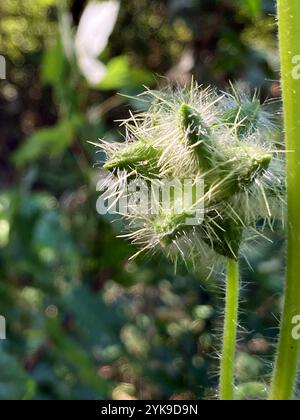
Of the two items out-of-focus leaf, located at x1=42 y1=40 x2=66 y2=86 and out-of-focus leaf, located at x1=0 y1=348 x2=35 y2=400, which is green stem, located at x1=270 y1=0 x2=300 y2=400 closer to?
A: out-of-focus leaf, located at x1=0 y1=348 x2=35 y2=400

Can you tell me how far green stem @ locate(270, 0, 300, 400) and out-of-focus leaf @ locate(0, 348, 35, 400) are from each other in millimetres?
516

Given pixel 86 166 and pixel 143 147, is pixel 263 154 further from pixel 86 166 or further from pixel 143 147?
pixel 86 166

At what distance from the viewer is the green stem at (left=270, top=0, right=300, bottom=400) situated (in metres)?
0.59

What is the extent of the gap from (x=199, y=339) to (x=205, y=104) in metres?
0.87

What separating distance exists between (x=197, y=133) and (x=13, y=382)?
0.64 m

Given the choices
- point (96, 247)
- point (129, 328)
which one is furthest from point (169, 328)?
point (96, 247)

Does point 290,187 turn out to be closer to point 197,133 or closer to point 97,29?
point 197,133

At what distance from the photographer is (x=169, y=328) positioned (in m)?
1.56

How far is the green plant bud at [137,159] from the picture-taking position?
605 millimetres

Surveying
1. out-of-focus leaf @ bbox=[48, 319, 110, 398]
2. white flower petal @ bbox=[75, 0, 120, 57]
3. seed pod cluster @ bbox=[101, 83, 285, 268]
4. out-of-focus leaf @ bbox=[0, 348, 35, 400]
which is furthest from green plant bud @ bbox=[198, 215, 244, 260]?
white flower petal @ bbox=[75, 0, 120, 57]

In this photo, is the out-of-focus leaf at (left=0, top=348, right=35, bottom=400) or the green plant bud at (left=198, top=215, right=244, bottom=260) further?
the out-of-focus leaf at (left=0, top=348, right=35, bottom=400)

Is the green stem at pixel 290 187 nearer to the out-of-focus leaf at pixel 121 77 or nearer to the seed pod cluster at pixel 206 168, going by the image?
the seed pod cluster at pixel 206 168

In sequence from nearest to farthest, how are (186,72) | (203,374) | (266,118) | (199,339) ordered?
1. (266,118)
2. (203,374)
3. (199,339)
4. (186,72)

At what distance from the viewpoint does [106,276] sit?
1633mm
